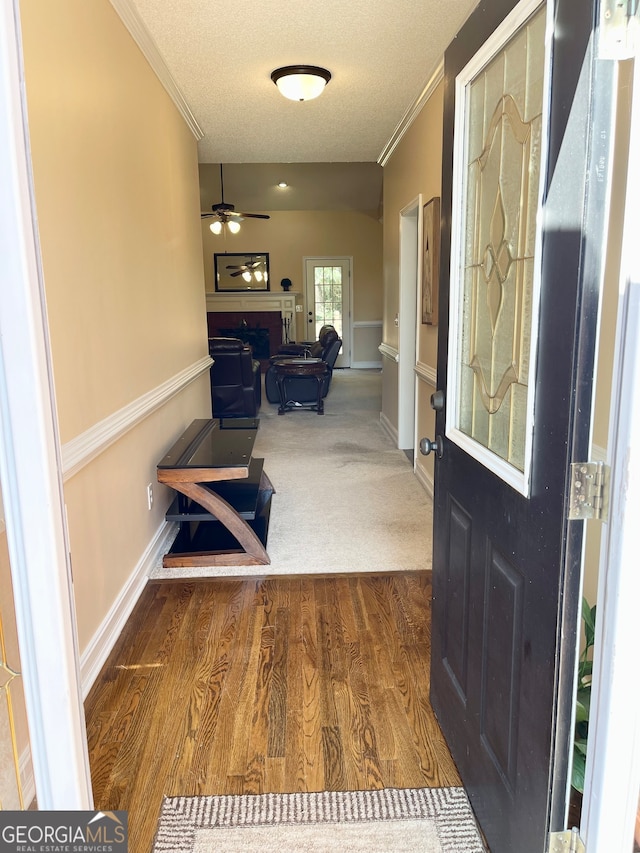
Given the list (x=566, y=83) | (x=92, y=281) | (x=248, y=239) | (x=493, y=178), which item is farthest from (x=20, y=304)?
(x=248, y=239)

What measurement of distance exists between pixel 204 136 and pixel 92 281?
3102mm

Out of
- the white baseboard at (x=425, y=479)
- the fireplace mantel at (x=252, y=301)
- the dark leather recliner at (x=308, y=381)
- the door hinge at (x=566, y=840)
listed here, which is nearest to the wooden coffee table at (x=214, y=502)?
the white baseboard at (x=425, y=479)

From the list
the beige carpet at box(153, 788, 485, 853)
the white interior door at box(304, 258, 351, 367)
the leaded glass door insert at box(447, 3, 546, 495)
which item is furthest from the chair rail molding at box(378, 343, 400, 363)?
the white interior door at box(304, 258, 351, 367)

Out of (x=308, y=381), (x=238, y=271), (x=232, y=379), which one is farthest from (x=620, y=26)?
(x=238, y=271)

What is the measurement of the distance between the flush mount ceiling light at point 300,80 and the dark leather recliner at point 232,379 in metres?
2.97

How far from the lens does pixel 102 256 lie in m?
2.22

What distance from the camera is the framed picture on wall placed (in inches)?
149

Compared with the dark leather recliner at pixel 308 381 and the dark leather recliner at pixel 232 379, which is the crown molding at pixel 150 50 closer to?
the dark leather recliner at pixel 232 379

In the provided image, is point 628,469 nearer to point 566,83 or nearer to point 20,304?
point 566,83

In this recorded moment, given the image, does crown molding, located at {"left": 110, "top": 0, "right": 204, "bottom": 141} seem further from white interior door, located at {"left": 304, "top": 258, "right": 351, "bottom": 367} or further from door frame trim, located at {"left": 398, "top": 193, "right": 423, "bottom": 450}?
white interior door, located at {"left": 304, "top": 258, "right": 351, "bottom": 367}

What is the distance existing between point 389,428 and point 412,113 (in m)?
2.76

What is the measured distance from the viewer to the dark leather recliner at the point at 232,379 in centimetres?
610

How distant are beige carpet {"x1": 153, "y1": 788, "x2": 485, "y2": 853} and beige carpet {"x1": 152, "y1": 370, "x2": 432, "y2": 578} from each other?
1346mm

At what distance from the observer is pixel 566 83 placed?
3.14 feet
